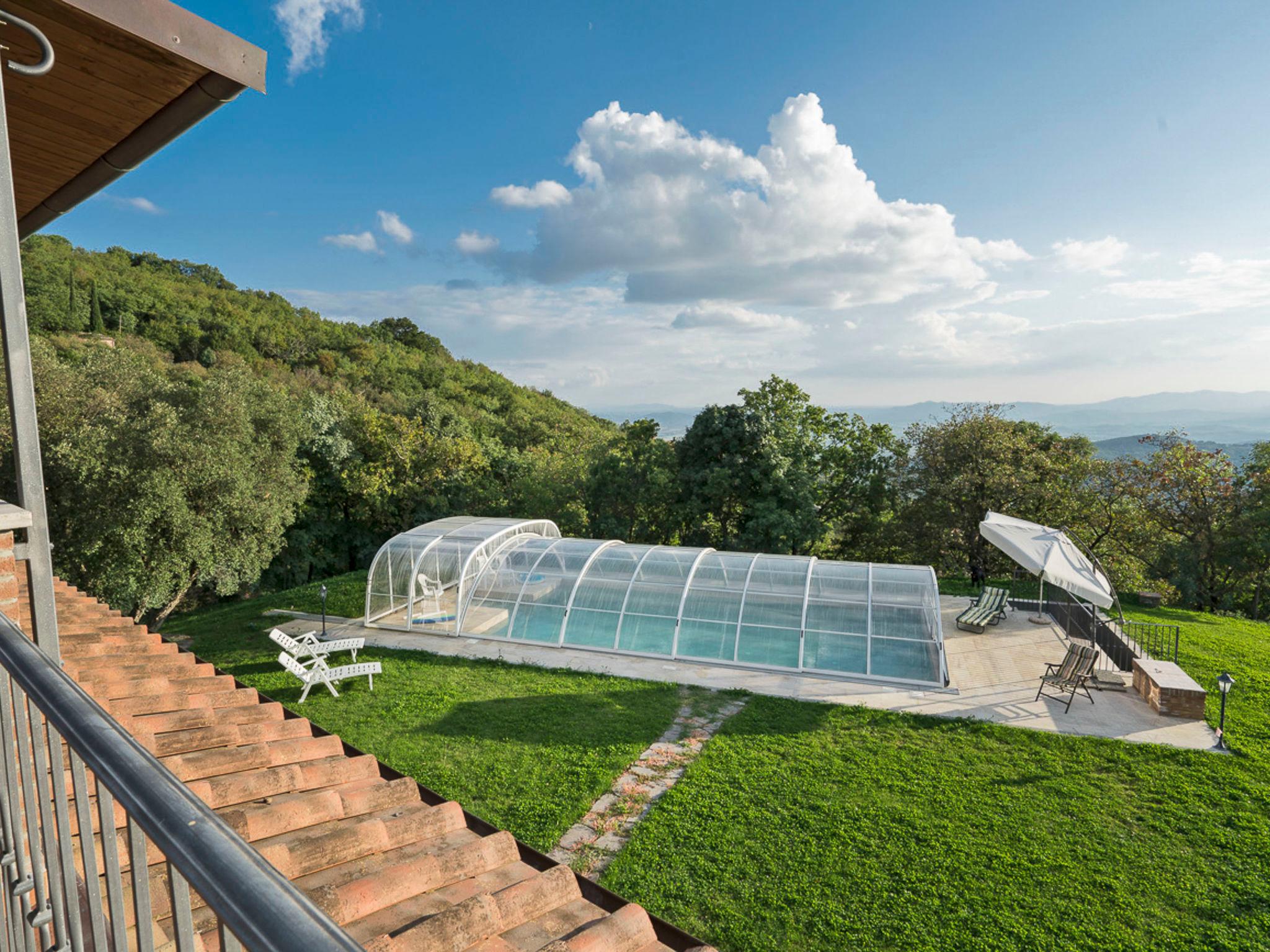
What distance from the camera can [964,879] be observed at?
254 inches

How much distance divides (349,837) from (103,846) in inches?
106

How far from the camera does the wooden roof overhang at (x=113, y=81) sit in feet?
8.13

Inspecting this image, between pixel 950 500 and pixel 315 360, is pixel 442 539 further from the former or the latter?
pixel 315 360

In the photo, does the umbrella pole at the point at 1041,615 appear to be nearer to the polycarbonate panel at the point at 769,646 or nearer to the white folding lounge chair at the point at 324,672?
the polycarbonate panel at the point at 769,646

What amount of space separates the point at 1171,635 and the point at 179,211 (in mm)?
62294

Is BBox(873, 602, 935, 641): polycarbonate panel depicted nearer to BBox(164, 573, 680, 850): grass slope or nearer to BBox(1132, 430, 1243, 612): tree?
BBox(164, 573, 680, 850): grass slope

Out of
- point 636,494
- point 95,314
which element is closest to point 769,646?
point 636,494

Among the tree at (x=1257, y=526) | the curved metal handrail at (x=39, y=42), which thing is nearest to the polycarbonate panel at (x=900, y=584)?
the tree at (x=1257, y=526)

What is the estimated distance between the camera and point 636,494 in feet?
73.6

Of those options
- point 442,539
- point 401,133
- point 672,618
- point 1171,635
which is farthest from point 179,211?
point 1171,635

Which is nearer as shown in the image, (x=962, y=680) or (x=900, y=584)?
(x=962, y=680)

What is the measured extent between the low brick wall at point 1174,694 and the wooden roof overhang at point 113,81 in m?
13.2

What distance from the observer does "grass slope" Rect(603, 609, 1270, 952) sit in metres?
5.89

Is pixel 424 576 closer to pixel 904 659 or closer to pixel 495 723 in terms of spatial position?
pixel 495 723
